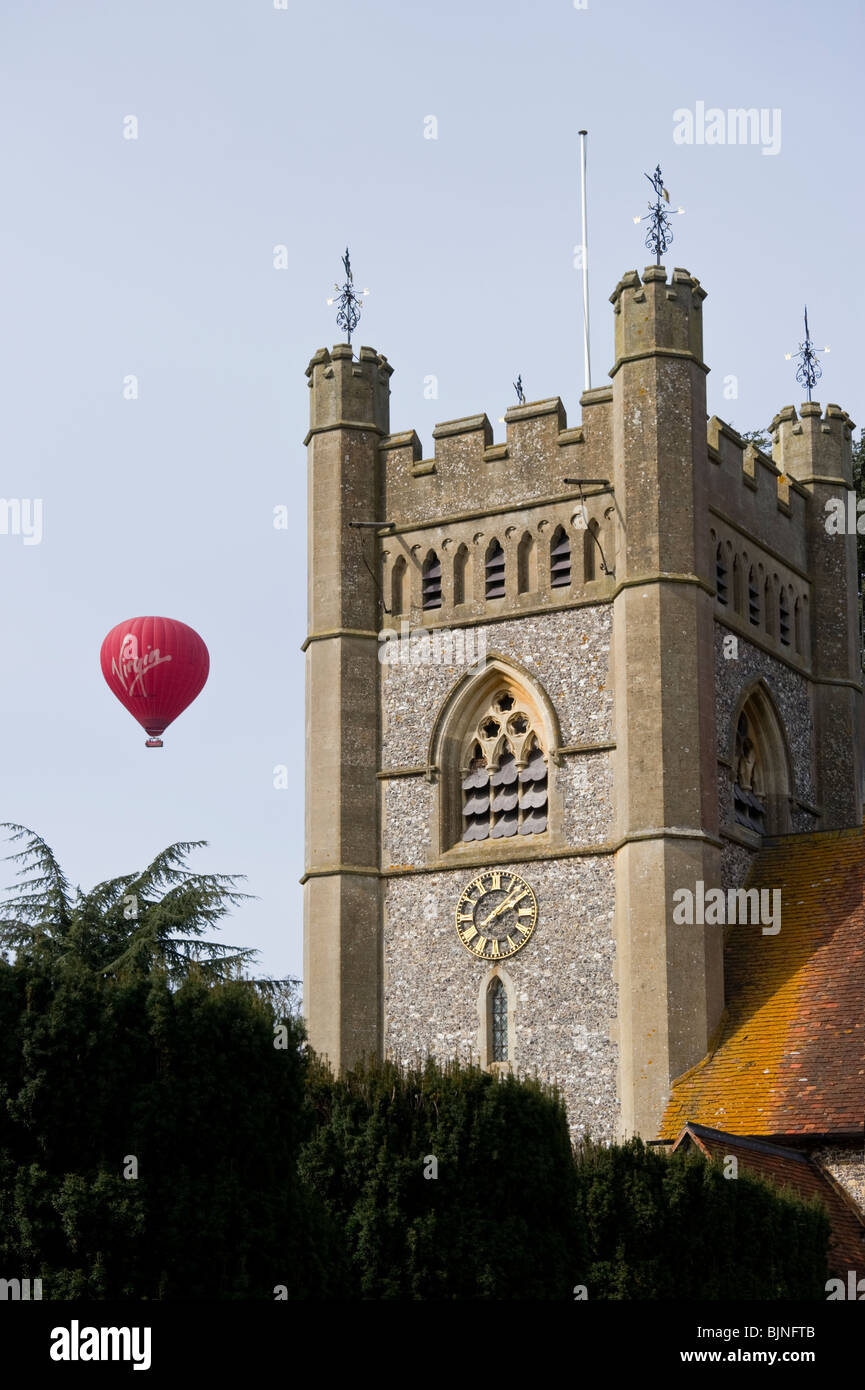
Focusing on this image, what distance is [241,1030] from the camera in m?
20.4

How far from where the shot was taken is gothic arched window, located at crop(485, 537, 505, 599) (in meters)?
34.2

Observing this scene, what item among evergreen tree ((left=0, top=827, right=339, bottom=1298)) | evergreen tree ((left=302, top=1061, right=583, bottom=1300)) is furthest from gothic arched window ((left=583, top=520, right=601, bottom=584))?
evergreen tree ((left=0, top=827, right=339, bottom=1298))

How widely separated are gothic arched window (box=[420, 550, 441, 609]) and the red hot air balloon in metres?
3.54

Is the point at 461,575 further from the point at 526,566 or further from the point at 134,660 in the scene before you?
the point at 134,660

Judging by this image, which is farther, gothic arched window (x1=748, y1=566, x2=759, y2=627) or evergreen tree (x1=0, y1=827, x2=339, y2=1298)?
gothic arched window (x1=748, y1=566, x2=759, y2=627)

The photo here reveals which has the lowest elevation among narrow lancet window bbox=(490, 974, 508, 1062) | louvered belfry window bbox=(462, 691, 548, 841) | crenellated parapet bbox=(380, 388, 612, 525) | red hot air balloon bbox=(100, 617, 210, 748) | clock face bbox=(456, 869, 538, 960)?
narrow lancet window bbox=(490, 974, 508, 1062)

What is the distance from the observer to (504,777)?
1318 inches

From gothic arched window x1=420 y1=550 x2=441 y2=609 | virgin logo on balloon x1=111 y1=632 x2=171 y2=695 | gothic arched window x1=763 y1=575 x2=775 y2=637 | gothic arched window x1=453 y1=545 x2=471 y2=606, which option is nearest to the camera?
virgin logo on balloon x1=111 y1=632 x2=171 y2=695

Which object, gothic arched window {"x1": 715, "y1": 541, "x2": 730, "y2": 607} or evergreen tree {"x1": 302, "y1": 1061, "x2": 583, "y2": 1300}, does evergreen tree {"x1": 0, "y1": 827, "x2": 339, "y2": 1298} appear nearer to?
evergreen tree {"x1": 302, "y1": 1061, "x2": 583, "y2": 1300}

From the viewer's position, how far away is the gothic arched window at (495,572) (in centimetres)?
3419

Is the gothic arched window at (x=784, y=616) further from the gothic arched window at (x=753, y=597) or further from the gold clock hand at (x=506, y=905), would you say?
the gold clock hand at (x=506, y=905)

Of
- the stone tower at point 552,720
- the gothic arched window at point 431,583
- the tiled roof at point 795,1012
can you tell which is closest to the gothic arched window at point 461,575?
the stone tower at point 552,720
